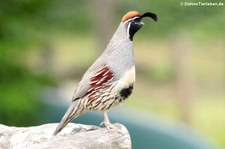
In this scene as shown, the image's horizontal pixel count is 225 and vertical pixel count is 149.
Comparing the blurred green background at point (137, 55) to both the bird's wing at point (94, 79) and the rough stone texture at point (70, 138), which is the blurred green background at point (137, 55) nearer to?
the rough stone texture at point (70, 138)

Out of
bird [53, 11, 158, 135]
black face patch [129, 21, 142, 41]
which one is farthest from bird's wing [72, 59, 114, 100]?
black face patch [129, 21, 142, 41]

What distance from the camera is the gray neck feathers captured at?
4.42 meters

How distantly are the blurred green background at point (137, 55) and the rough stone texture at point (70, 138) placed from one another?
2749mm

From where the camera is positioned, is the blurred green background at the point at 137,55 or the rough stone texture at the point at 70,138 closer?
the rough stone texture at the point at 70,138

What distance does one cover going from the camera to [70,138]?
4.74 m

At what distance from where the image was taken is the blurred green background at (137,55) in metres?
8.07

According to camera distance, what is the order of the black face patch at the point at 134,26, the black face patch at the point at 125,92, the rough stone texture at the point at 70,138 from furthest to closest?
the rough stone texture at the point at 70,138 < the black face patch at the point at 125,92 < the black face patch at the point at 134,26

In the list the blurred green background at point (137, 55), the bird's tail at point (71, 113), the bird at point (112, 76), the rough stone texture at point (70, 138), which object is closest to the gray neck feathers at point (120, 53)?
the bird at point (112, 76)

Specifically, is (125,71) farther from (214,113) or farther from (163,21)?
(214,113)

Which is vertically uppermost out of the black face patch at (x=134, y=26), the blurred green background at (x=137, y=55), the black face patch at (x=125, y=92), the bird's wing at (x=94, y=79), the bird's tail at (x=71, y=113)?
the black face patch at (x=134, y=26)

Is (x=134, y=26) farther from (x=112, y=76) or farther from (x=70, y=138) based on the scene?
(x=70, y=138)

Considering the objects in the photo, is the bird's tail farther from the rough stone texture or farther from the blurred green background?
the blurred green background

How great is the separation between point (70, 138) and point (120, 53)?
67 centimetres

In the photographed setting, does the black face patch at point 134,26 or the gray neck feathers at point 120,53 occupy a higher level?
the black face patch at point 134,26
